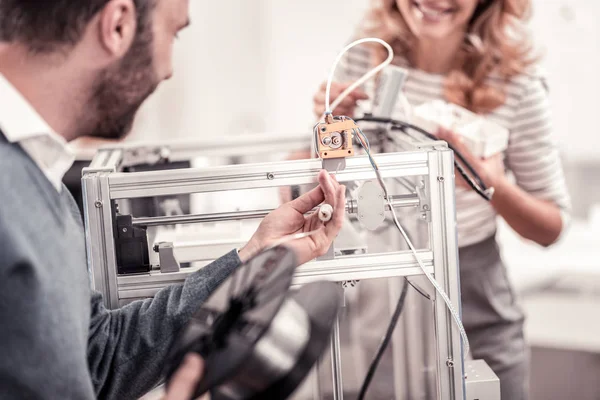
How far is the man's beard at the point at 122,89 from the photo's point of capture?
2.51 ft

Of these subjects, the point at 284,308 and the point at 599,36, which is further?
the point at 599,36

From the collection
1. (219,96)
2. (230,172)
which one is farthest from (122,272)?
(219,96)

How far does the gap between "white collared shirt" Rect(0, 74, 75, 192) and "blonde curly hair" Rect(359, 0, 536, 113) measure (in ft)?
2.79

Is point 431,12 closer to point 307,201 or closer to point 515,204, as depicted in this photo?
point 515,204

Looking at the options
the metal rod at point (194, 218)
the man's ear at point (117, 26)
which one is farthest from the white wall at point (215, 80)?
the man's ear at point (117, 26)

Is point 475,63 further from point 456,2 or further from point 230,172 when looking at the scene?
point 230,172

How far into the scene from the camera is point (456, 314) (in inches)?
35.5

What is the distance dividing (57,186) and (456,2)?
878 mm

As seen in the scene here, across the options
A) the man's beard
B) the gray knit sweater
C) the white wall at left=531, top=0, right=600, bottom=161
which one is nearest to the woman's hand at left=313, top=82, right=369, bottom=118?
the man's beard

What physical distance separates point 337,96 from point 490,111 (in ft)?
1.15

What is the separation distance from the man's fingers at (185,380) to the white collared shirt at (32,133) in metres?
0.25

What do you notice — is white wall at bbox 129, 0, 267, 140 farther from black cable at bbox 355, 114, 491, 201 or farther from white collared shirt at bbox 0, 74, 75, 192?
white collared shirt at bbox 0, 74, 75, 192

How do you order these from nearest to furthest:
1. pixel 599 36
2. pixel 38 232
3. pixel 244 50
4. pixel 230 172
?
pixel 38 232, pixel 230 172, pixel 599 36, pixel 244 50

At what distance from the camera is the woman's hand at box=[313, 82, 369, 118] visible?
3.90 feet
